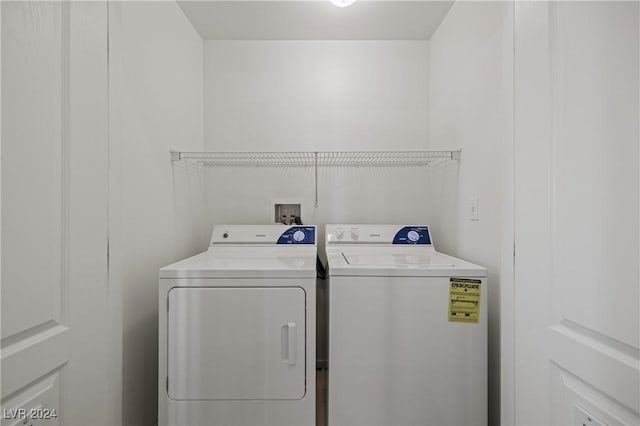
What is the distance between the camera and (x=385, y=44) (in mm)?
2238

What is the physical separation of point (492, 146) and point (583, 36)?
674 millimetres

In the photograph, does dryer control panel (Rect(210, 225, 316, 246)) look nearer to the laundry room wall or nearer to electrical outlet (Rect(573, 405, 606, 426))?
the laundry room wall

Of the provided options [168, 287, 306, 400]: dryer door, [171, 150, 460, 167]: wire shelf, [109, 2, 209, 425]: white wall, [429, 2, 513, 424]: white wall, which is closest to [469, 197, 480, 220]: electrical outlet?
[429, 2, 513, 424]: white wall

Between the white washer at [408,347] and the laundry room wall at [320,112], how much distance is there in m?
1.02

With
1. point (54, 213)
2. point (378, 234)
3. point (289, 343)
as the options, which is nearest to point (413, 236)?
point (378, 234)

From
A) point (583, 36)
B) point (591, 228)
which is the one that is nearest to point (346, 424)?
point (591, 228)

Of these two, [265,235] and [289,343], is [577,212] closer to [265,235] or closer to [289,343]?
[289,343]

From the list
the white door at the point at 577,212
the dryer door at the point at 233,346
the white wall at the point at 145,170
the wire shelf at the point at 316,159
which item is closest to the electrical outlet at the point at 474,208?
the white door at the point at 577,212

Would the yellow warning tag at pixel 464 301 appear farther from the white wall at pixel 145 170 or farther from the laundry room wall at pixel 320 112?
the white wall at pixel 145 170

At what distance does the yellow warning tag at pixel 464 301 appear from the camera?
1.24m

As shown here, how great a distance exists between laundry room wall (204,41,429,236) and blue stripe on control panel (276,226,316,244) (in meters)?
0.24

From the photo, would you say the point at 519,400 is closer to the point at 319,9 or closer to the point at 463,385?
the point at 463,385

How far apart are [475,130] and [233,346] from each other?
64.6 inches

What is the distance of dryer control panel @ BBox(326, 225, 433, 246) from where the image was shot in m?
1.97
